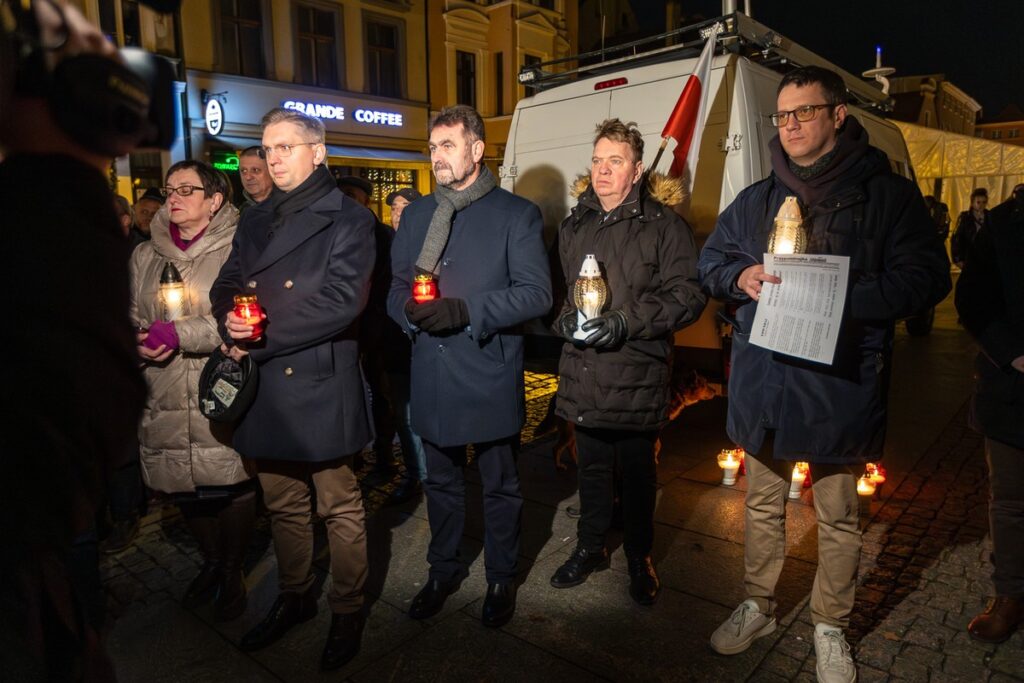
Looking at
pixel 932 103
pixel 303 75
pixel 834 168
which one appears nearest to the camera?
pixel 834 168

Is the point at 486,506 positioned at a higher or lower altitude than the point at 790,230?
lower

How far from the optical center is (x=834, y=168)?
99.2 inches

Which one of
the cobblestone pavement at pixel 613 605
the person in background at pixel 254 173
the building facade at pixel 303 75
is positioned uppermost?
the building facade at pixel 303 75

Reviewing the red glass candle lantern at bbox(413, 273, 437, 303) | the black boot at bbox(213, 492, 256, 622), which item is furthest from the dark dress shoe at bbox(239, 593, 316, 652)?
the red glass candle lantern at bbox(413, 273, 437, 303)

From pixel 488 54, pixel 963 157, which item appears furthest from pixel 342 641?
pixel 488 54

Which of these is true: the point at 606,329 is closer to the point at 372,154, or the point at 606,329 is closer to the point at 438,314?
the point at 438,314

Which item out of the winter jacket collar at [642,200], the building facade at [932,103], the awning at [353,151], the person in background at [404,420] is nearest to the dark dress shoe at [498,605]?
the person in background at [404,420]

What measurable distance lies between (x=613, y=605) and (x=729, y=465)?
1766 mm

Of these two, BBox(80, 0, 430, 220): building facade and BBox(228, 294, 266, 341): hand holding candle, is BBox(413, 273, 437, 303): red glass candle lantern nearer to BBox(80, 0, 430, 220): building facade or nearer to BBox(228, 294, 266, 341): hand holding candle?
BBox(228, 294, 266, 341): hand holding candle

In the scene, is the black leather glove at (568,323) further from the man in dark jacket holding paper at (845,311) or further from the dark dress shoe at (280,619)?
the dark dress shoe at (280,619)

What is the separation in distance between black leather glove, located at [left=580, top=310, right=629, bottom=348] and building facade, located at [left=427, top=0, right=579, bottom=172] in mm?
19987

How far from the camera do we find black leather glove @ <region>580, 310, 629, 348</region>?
300 centimetres

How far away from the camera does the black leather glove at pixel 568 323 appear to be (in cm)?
313

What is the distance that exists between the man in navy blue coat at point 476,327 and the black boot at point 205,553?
1054 mm
